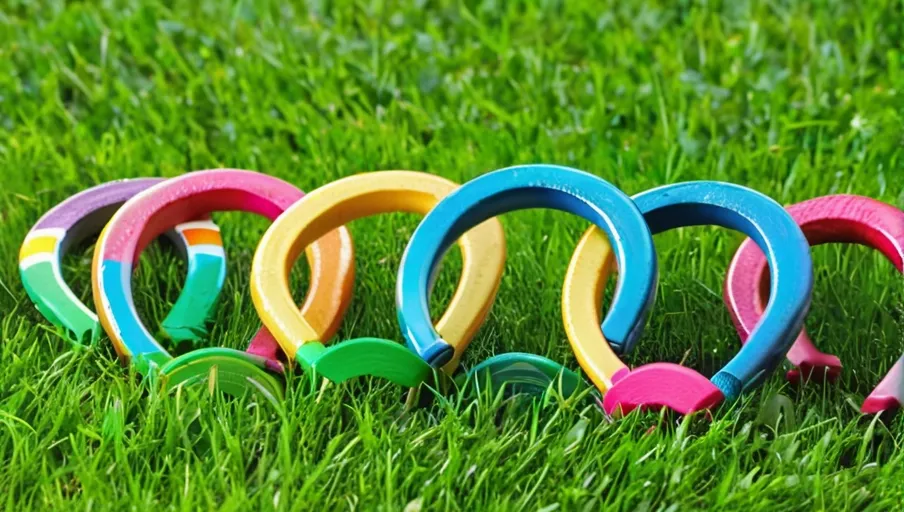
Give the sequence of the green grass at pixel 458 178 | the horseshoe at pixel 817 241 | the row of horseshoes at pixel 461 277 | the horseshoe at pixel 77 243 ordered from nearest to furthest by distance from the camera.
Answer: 1. the green grass at pixel 458 178
2. the row of horseshoes at pixel 461 277
3. the horseshoe at pixel 817 241
4. the horseshoe at pixel 77 243

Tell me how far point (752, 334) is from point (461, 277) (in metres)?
0.56

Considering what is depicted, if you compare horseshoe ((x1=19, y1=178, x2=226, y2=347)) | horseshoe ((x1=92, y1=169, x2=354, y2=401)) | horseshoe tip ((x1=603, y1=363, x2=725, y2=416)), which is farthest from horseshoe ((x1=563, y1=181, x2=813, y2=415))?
horseshoe ((x1=19, y1=178, x2=226, y2=347))

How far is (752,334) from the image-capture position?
6.78 ft

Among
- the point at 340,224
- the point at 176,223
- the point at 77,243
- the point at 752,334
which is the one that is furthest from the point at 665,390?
the point at 77,243

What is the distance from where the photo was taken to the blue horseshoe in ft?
6.70

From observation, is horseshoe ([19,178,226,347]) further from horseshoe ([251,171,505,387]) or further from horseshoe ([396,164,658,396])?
horseshoe ([396,164,658,396])

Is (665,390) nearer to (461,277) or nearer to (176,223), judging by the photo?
(461,277)

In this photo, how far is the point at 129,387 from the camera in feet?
7.17

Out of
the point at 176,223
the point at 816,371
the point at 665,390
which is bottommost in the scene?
the point at 816,371

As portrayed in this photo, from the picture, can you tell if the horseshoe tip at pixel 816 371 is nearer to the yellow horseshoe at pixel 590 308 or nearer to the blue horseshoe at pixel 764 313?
the blue horseshoe at pixel 764 313

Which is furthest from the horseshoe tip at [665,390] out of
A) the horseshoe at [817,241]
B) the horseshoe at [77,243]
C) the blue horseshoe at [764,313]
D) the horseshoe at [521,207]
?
the horseshoe at [77,243]

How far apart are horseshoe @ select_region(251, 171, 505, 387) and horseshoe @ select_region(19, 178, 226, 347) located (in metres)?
0.23

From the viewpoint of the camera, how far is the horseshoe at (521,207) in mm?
2137

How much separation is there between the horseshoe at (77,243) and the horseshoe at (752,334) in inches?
30.0
